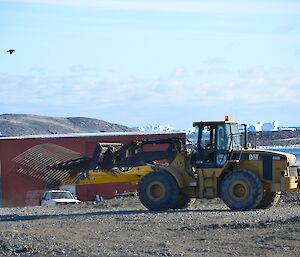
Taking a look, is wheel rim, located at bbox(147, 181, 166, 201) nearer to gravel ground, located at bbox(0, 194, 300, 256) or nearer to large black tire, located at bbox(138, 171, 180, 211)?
large black tire, located at bbox(138, 171, 180, 211)

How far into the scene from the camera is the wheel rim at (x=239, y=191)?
1011 inches

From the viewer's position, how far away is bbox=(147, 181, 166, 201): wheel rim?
2658 centimetres

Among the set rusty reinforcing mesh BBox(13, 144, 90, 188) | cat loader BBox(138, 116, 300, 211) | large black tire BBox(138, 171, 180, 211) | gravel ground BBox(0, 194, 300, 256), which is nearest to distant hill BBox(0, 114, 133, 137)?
rusty reinforcing mesh BBox(13, 144, 90, 188)

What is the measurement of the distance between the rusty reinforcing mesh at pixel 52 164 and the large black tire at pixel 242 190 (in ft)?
17.1

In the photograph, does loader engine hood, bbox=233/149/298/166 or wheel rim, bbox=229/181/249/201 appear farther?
loader engine hood, bbox=233/149/298/166

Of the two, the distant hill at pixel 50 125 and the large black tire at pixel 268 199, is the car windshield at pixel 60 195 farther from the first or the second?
the distant hill at pixel 50 125

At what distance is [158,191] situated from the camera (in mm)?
26688

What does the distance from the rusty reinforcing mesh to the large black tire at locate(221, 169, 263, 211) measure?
17.1 feet

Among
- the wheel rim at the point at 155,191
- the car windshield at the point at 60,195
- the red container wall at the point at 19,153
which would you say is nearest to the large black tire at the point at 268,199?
the wheel rim at the point at 155,191

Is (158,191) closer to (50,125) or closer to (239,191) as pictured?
(239,191)

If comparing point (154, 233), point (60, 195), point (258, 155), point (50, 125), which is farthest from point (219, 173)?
point (50, 125)

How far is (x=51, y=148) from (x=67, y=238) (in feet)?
54.1

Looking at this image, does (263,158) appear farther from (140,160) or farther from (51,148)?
(51,148)

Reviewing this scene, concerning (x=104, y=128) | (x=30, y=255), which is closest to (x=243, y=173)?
(x=30, y=255)
